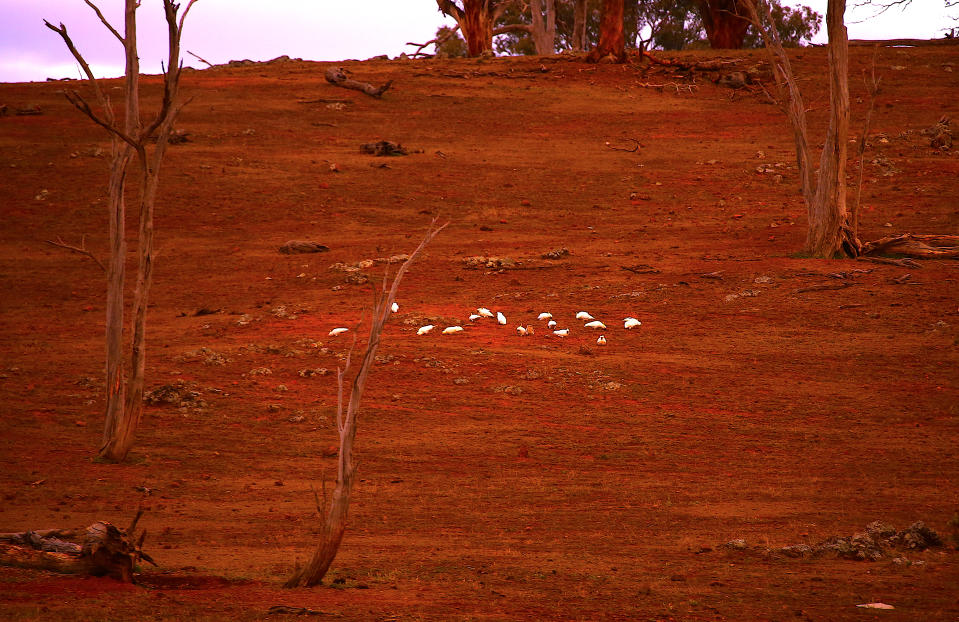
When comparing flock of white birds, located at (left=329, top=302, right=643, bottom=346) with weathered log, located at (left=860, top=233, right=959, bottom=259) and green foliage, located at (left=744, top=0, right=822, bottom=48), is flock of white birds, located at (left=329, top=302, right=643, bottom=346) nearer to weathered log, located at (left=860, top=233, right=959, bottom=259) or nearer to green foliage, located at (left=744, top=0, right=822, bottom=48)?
weathered log, located at (left=860, top=233, right=959, bottom=259)

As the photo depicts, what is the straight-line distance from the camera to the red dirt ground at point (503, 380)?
542cm

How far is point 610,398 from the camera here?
1002cm

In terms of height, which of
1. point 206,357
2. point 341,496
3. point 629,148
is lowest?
point 206,357

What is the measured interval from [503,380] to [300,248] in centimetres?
759

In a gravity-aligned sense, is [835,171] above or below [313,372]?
above

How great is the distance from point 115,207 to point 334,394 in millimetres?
3367

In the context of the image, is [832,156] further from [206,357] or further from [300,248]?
[206,357]

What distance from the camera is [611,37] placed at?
31.2 metres

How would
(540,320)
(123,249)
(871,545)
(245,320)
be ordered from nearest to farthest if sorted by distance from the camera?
(871,545) < (123,249) < (540,320) < (245,320)

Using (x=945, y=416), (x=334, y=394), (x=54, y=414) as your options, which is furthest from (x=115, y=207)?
(x=945, y=416)

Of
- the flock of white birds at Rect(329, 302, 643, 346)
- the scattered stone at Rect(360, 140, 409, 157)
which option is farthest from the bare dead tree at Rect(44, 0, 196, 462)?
the scattered stone at Rect(360, 140, 409, 157)

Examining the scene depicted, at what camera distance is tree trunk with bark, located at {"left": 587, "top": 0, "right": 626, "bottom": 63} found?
101 ft

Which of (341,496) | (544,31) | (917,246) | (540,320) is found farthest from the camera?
(544,31)

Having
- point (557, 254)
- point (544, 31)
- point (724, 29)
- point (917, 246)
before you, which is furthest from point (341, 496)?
point (544, 31)
